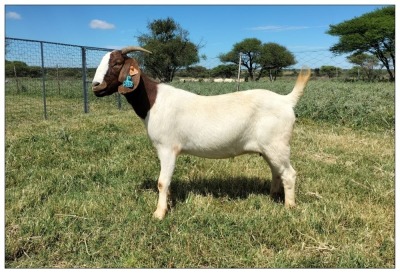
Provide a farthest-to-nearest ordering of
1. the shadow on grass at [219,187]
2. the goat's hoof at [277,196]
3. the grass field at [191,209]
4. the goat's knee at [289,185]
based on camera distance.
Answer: the shadow on grass at [219,187] < the goat's hoof at [277,196] < the goat's knee at [289,185] < the grass field at [191,209]

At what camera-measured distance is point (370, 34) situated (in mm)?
39531

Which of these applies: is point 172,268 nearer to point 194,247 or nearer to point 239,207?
point 194,247

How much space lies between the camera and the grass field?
315cm

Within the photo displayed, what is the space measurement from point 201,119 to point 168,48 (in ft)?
119

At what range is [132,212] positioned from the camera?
155 inches

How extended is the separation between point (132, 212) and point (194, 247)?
96cm

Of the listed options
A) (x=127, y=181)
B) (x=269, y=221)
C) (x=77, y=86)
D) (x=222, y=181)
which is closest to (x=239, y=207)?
(x=269, y=221)

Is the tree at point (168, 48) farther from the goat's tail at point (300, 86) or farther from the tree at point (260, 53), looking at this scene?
the goat's tail at point (300, 86)

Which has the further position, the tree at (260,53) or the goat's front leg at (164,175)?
the tree at (260,53)

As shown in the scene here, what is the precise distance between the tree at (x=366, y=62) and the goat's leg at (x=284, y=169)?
46.8 metres

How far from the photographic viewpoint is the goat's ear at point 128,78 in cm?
376

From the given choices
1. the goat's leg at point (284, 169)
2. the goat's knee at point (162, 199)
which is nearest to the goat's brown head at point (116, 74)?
the goat's knee at point (162, 199)

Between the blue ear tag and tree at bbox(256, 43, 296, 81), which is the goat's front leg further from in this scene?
tree at bbox(256, 43, 296, 81)

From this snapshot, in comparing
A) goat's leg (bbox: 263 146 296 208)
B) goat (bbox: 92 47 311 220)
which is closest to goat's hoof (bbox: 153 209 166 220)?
goat (bbox: 92 47 311 220)
